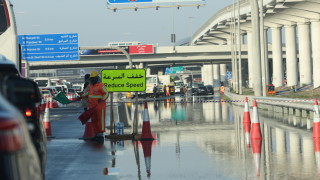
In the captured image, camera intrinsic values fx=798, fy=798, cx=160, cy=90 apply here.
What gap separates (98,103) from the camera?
18.3 m

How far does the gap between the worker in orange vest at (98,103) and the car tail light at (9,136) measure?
15056mm

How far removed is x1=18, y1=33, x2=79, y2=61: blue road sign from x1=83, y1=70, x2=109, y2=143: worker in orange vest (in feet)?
164

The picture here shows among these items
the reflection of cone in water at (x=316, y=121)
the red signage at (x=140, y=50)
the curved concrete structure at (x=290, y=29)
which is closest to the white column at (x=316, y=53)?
the curved concrete structure at (x=290, y=29)

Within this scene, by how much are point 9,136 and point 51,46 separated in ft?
216

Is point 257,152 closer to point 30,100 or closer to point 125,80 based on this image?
point 125,80

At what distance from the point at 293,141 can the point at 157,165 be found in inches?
220

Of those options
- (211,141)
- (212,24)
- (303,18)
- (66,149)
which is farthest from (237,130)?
(212,24)

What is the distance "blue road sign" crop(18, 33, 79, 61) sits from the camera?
68.1 meters

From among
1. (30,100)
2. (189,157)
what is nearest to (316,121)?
(189,157)

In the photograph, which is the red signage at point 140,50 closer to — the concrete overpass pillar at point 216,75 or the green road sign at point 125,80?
the concrete overpass pillar at point 216,75

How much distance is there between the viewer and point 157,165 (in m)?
13.1

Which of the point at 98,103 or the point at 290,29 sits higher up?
the point at 290,29

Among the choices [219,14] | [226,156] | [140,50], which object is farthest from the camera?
[219,14]

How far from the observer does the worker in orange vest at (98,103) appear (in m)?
18.3
